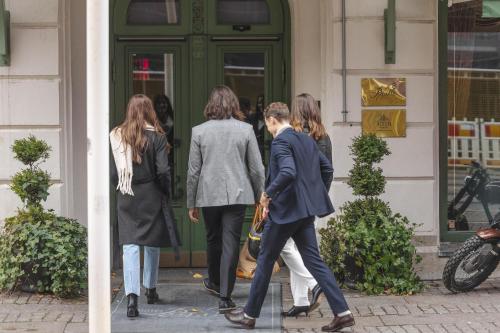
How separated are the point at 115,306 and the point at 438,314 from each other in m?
2.80

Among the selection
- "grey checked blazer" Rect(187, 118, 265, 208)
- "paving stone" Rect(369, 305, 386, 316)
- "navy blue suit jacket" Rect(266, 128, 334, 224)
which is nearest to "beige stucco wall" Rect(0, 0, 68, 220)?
"grey checked blazer" Rect(187, 118, 265, 208)

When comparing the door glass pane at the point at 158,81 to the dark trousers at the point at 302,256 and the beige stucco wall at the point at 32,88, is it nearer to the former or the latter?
the beige stucco wall at the point at 32,88

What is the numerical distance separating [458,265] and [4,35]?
4.75 m

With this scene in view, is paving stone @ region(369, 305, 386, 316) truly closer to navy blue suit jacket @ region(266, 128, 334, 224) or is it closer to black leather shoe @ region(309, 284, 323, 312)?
black leather shoe @ region(309, 284, 323, 312)

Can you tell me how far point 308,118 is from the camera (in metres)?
7.70

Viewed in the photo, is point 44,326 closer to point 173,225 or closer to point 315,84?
point 173,225

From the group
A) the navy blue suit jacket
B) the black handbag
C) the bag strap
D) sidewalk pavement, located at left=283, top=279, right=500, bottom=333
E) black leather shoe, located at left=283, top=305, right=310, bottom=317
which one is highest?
the navy blue suit jacket

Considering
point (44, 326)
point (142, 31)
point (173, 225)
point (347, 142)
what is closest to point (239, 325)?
point (173, 225)

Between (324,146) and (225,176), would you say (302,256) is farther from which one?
(324,146)

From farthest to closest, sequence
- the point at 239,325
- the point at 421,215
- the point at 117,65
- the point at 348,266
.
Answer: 1. the point at 117,65
2. the point at 421,215
3. the point at 348,266
4. the point at 239,325

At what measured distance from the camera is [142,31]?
377 inches

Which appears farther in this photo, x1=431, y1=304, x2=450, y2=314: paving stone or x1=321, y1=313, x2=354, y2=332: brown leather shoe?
x1=431, y1=304, x2=450, y2=314: paving stone

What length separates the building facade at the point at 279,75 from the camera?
8.79 metres

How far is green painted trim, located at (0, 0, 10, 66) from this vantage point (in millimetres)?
8531
